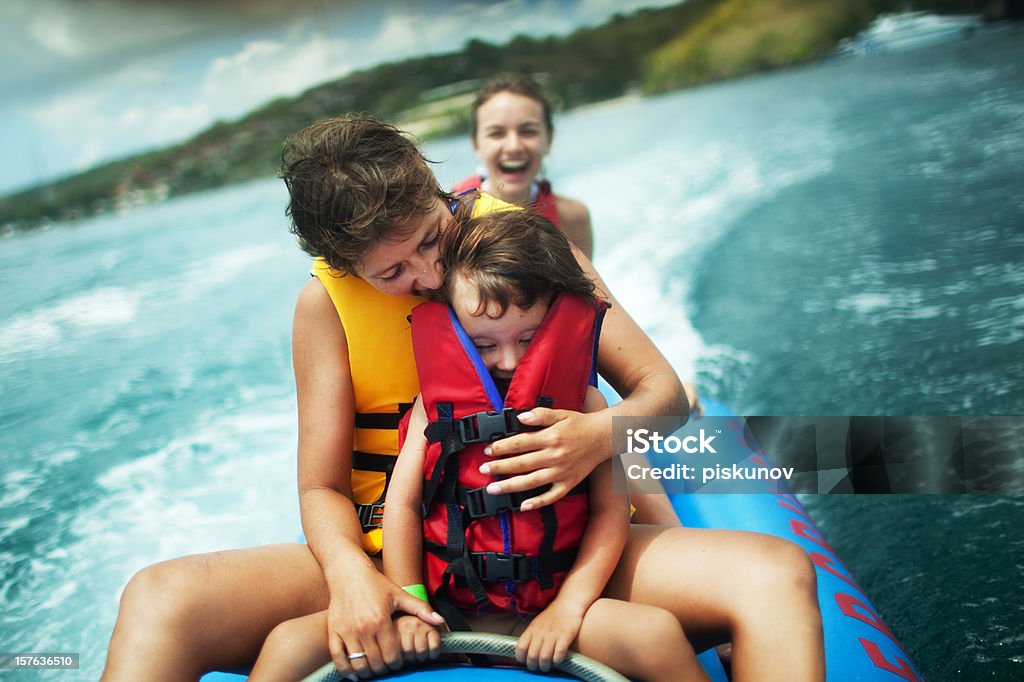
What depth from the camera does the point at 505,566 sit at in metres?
1.26

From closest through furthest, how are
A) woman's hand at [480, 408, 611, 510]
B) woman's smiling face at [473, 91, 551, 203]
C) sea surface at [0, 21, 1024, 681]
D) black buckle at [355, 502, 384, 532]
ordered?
woman's hand at [480, 408, 611, 510] → black buckle at [355, 502, 384, 532] → sea surface at [0, 21, 1024, 681] → woman's smiling face at [473, 91, 551, 203]

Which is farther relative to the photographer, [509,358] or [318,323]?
[318,323]

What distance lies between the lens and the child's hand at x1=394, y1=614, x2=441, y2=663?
47.3 inches

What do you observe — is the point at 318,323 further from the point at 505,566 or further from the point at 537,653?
the point at 537,653

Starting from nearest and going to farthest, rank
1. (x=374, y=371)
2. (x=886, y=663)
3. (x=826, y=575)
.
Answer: (x=886, y=663) < (x=374, y=371) < (x=826, y=575)

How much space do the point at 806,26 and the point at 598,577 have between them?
14032 millimetres

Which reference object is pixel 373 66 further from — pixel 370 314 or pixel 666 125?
pixel 370 314

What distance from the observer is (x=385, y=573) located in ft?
4.28

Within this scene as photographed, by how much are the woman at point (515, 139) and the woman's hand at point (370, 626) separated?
5.84 feet

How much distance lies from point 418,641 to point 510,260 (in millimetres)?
566

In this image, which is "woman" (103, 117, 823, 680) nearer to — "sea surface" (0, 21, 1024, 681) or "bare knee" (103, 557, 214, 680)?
"bare knee" (103, 557, 214, 680)

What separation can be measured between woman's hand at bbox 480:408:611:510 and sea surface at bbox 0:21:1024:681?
0.69 m

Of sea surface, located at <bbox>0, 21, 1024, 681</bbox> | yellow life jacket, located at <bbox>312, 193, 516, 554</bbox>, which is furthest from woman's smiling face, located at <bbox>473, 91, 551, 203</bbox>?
yellow life jacket, located at <bbox>312, 193, 516, 554</bbox>

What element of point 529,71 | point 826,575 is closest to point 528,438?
point 826,575
